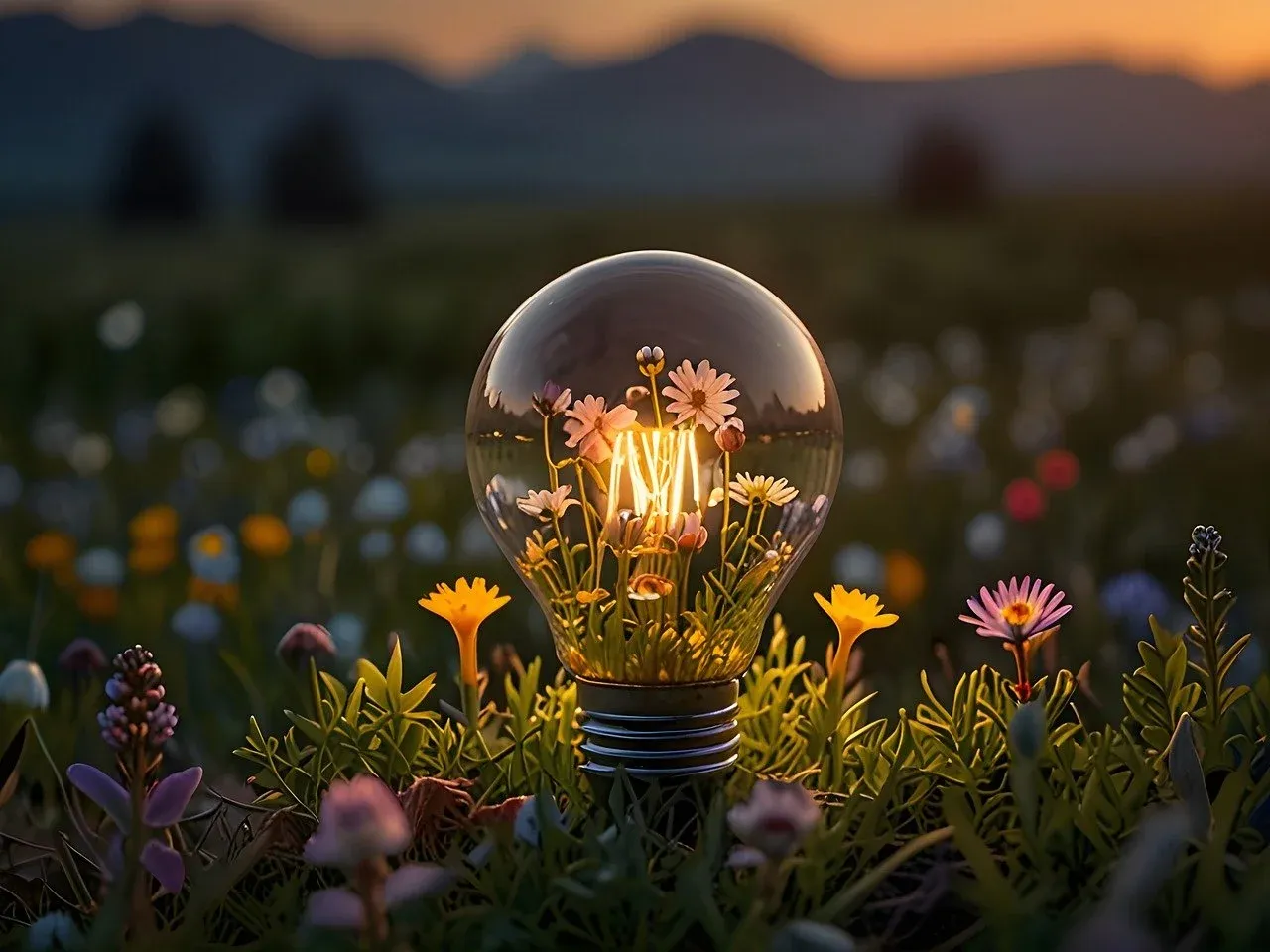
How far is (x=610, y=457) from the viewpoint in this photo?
191cm

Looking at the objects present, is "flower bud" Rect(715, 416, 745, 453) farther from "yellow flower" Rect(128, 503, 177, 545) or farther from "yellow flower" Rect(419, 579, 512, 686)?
"yellow flower" Rect(128, 503, 177, 545)

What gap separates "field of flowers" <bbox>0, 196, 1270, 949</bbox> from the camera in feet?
4.88

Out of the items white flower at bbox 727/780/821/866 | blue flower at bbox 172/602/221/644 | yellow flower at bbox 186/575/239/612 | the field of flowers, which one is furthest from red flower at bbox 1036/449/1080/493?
white flower at bbox 727/780/821/866

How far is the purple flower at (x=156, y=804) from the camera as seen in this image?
1.54 metres

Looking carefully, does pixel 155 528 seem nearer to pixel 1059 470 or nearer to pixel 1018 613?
pixel 1059 470

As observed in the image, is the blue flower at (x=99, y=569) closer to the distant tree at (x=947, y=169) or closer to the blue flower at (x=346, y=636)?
the blue flower at (x=346, y=636)

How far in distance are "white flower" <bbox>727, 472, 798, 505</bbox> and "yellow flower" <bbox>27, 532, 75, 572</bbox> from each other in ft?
7.56

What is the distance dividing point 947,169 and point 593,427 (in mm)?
18204

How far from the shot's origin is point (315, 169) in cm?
2197

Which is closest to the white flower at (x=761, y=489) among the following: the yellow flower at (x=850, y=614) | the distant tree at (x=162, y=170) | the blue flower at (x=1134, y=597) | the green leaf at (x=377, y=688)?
the yellow flower at (x=850, y=614)

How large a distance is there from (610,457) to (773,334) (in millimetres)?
267

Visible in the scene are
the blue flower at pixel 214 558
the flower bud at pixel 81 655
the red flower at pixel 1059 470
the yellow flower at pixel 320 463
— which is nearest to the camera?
the flower bud at pixel 81 655

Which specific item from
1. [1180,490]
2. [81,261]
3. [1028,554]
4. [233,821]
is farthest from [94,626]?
[81,261]

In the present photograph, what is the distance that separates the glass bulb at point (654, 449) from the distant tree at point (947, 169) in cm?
1776
